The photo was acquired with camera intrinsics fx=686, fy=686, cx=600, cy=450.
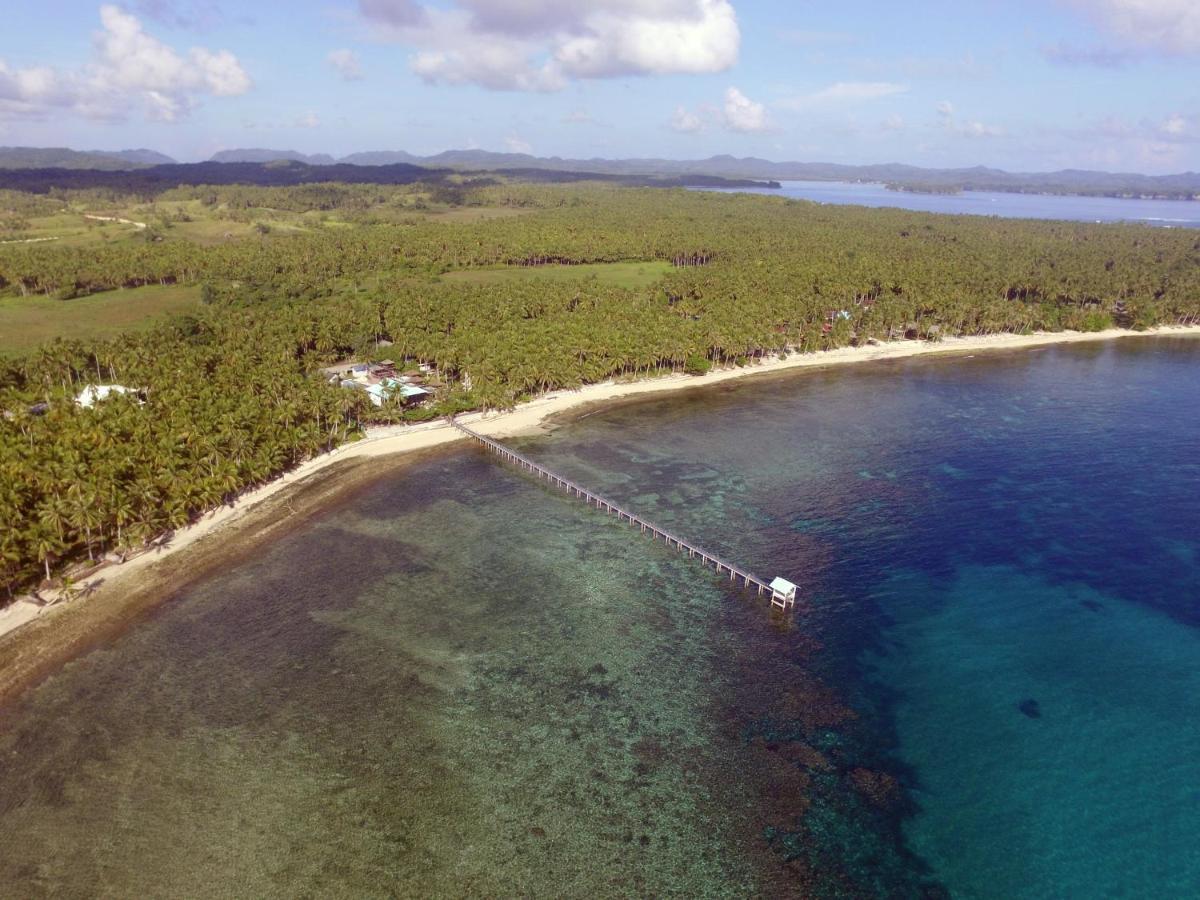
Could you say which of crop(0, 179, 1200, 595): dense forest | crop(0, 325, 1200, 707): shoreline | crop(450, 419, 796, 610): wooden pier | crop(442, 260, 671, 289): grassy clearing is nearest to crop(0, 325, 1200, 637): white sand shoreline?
crop(0, 325, 1200, 707): shoreline

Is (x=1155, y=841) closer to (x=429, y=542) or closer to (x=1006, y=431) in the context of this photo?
(x=429, y=542)

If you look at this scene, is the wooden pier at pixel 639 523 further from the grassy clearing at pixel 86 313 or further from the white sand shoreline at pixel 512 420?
the grassy clearing at pixel 86 313

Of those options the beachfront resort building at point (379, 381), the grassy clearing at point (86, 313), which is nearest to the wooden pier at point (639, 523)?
the beachfront resort building at point (379, 381)

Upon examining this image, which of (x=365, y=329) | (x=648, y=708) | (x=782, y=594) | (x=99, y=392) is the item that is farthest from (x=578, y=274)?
(x=648, y=708)

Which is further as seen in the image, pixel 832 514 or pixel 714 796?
pixel 832 514

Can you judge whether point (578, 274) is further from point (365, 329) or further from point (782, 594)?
point (782, 594)

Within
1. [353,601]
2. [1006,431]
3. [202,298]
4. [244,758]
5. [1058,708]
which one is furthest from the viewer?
[202,298]

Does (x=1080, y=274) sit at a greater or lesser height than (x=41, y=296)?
greater

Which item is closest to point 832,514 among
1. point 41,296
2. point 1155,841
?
point 1155,841
